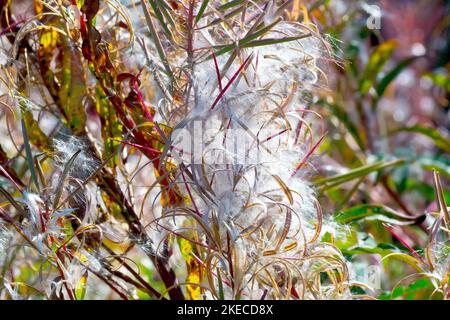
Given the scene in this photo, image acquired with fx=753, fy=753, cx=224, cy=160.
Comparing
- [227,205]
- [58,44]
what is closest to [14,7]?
[58,44]

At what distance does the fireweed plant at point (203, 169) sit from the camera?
0.63 meters

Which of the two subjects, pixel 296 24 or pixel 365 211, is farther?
pixel 365 211

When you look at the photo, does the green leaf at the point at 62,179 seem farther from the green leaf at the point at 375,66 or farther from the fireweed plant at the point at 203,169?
the green leaf at the point at 375,66

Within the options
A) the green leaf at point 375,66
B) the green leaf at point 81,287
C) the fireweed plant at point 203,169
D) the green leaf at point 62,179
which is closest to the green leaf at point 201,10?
the fireweed plant at point 203,169

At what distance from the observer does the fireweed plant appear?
2.06ft

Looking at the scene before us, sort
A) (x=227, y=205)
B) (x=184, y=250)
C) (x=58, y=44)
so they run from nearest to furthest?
(x=227, y=205)
(x=184, y=250)
(x=58, y=44)

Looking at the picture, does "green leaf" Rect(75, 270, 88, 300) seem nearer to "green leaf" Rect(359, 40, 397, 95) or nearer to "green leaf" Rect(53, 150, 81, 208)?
"green leaf" Rect(53, 150, 81, 208)

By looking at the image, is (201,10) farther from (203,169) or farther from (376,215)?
(376,215)

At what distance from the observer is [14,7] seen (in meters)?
0.96

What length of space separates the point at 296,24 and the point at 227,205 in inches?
7.2

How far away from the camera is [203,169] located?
2.02 ft
